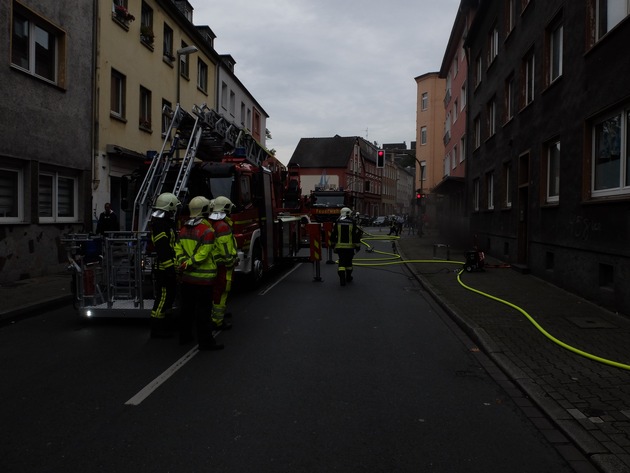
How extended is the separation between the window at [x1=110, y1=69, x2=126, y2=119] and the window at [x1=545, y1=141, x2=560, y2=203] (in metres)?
12.1

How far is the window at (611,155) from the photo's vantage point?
8.25m

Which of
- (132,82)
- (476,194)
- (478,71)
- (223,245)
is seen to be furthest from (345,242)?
(478,71)

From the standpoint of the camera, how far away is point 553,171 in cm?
1212

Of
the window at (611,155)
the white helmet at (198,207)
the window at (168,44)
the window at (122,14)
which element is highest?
the window at (168,44)

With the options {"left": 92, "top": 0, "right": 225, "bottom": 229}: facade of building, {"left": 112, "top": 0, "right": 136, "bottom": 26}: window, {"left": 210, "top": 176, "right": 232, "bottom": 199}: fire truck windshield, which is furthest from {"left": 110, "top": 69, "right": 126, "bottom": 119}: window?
{"left": 210, "top": 176, "right": 232, "bottom": 199}: fire truck windshield

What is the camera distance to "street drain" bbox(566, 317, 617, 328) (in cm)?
716

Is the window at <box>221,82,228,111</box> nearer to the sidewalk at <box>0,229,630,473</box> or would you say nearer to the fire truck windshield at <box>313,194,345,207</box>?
the fire truck windshield at <box>313,194,345,207</box>

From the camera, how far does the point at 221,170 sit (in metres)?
10.2

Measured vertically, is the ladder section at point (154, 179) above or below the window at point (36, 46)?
below

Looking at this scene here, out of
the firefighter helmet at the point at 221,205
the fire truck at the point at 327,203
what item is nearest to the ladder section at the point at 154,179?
the firefighter helmet at the point at 221,205

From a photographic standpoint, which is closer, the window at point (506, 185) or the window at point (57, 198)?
the window at point (57, 198)

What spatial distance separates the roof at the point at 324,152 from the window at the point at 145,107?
189 feet

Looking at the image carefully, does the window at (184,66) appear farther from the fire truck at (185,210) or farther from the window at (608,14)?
the window at (608,14)

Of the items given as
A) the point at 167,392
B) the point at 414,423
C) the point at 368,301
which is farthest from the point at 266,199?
the point at 414,423
